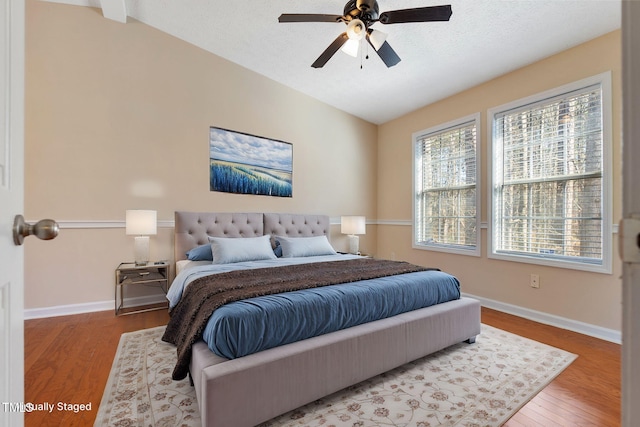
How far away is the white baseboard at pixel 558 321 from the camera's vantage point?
8.32ft

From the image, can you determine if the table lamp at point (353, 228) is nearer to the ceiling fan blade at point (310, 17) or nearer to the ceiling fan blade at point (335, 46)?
the ceiling fan blade at point (335, 46)

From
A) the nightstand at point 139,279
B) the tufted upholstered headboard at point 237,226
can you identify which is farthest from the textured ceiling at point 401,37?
the nightstand at point 139,279

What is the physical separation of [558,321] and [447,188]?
1938mm

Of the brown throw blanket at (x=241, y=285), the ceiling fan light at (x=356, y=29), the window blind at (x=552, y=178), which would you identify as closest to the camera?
the brown throw blanket at (x=241, y=285)

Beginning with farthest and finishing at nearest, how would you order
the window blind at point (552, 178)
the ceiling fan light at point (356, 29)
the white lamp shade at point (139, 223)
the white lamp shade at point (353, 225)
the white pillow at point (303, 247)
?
the white lamp shade at point (353, 225), the white pillow at point (303, 247), the white lamp shade at point (139, 223), the window blind at point (552, 178), the ceiling fan light at point (356, 29)

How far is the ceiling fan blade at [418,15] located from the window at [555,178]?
180 cm

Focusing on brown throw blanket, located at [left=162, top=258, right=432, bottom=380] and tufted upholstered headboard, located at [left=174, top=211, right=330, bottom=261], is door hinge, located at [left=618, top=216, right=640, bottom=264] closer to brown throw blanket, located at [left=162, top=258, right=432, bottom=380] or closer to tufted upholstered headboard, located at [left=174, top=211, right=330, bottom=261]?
brown throw blanket, located at [left=162, top=258, right=432, bottom=380]

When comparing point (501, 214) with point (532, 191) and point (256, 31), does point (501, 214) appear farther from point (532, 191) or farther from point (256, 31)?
point (256, 31)

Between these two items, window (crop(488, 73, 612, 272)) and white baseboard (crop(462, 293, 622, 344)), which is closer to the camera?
white baseboard (crop(462, 293, 622, 344))

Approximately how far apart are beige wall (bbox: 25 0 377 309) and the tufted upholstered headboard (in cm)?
18

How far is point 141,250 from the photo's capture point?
3.10 metres

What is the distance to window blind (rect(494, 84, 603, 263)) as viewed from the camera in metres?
2.69

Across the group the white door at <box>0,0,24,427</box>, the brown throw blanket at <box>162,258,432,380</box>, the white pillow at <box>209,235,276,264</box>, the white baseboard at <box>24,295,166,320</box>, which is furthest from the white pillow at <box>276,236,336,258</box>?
the white door at <box>0,0,24,427</box>

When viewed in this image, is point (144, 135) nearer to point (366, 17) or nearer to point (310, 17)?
point (310, 17)
